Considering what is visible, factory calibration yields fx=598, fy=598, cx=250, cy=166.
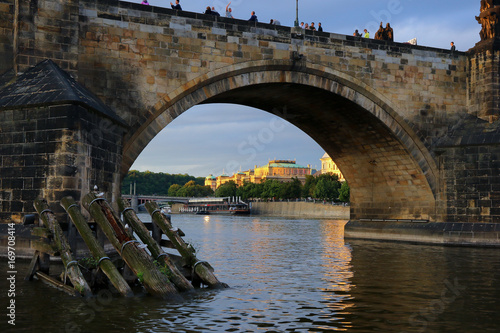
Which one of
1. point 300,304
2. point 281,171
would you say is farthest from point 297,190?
point 300,304

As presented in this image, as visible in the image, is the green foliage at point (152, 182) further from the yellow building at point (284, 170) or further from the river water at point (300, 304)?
the river water at point (300, 304)

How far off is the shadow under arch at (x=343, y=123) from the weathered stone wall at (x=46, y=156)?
3.52m

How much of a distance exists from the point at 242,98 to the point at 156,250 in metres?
12.6

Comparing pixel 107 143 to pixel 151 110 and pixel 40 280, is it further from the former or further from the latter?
pixel 40 280

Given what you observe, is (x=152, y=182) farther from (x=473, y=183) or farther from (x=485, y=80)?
(x=473, y=183)

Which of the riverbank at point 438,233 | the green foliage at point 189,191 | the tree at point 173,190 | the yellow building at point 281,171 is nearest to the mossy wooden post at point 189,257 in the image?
the riverbank at point 438,233

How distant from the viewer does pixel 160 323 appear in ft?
26.8

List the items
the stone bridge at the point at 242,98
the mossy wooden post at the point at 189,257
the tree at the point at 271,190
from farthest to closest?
the tree at the point at 271,190 < the stone bridge at the point at 242,98 < the mossy wooden post at the point at 189,257

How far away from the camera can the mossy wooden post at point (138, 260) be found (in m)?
9.73

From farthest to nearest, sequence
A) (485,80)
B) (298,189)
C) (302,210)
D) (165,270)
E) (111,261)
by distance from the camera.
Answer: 1. (298,189)
2. (302,210)
3. (485,80)
4. (111,261)
5. (165,270)

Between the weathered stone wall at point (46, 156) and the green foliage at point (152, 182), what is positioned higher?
the green foliage at point (152, 182)

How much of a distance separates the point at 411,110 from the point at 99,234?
591 inches

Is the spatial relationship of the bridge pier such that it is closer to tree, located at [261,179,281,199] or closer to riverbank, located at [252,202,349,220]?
riverbank, located at [252,202,349,220]

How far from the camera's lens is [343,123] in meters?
24.7
